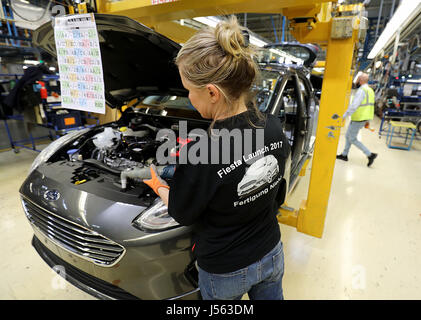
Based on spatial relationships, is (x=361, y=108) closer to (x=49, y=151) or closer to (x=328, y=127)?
(x=328, y=127)

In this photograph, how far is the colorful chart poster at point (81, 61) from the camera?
1029 millimetres

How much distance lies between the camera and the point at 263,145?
73 cm

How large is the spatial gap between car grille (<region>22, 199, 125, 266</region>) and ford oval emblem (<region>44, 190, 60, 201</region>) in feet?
0.24

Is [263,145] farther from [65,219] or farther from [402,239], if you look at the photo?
[402,239]

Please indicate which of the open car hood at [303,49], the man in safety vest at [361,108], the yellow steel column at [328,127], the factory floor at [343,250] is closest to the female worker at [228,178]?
the factory floor at [343,250]

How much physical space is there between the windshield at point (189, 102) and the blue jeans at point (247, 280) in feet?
3.53

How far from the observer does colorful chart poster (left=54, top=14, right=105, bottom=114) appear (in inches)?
40.5

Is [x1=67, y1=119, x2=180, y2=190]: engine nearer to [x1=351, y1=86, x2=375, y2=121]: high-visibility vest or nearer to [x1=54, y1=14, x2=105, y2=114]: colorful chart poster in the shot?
[x1=54, y1=14, x2=105, y2=114]: colorful chart poster

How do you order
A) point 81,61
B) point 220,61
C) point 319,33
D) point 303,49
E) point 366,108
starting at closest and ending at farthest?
point 220,61 < point 81,61 < point 319,33 < point 303,49 < point 366,108

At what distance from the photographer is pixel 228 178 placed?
0.67 meters

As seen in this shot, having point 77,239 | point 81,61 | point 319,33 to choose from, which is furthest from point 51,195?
point 319,33

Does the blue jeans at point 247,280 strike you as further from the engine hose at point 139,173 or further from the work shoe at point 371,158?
the work shoe at point 371,158

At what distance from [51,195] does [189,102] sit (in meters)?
1.23

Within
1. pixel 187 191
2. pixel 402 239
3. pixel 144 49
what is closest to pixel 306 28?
pixel 144 49
